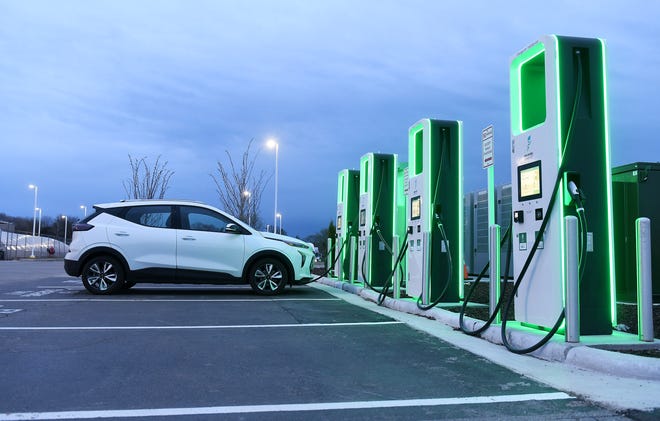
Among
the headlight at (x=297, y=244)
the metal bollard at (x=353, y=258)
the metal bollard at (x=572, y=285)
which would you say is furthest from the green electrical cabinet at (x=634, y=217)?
the metal bollard at (x=353, y=258)

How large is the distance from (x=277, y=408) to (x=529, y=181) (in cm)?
397

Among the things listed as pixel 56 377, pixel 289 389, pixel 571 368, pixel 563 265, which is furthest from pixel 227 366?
pixel 563 265

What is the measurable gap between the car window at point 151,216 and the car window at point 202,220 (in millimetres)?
316

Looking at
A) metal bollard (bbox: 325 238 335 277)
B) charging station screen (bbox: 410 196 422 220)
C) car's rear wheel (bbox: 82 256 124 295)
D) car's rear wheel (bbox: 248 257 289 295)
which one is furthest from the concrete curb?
metal bollard (bbox: 325 238 335 277)

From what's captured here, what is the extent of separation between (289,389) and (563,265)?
122 inches

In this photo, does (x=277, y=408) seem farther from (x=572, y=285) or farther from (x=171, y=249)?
(x=171, y=249)

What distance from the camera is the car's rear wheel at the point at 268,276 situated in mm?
11398

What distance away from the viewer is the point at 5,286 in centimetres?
1280

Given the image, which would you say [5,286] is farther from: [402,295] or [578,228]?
[578,228]

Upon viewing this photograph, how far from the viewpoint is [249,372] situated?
16.0 ft

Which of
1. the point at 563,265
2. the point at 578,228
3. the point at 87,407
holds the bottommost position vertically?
the point at 87,407

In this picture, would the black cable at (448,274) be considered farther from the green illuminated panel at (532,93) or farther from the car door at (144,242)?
the car door at (144,242)

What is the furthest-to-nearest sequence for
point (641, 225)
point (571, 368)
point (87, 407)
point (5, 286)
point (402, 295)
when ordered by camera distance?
point (5, 286) → point (402, 295) → point (641, 225) → point (571, 368) → point (87, 407)

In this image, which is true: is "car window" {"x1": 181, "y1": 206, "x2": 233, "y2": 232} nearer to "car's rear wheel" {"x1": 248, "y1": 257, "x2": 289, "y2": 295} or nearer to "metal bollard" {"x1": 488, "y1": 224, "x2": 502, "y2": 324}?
"car's rear wheel" {"x1": 248, "y1": 257, "x2": 289, "y2": 295}
